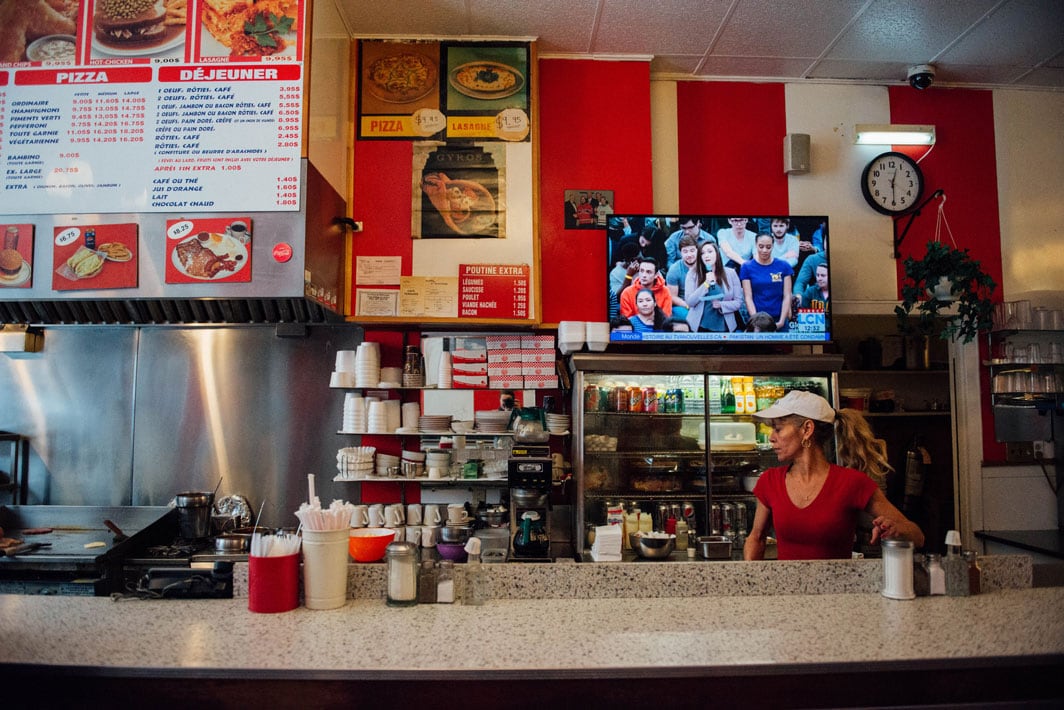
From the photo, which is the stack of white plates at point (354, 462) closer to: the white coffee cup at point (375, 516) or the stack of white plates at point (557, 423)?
the white coffee cup at point (375, 516)

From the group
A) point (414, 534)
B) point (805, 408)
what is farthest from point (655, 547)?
point (414, 534)

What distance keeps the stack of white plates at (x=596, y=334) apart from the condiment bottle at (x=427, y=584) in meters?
2.05

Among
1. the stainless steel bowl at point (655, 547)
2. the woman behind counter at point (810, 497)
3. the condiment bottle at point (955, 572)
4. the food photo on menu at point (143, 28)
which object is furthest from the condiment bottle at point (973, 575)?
the food photo on menu at point (143, 28)

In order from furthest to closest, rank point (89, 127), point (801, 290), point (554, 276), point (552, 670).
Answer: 1. point (554, 276)
2. point (801, 290)
3. point (89, 127)
4. point (552, 670)

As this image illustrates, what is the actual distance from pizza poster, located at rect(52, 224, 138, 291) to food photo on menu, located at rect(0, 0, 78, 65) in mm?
784

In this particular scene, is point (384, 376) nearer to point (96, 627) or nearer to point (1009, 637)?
point (96, 627)

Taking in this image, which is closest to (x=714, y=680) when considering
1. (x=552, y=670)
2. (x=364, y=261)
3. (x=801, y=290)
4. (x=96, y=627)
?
(x=552, y=670)

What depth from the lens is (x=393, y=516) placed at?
4.07m

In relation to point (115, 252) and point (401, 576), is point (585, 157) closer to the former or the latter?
point (115, 252)

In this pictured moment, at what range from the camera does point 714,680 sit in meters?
1.76

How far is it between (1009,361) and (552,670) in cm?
442

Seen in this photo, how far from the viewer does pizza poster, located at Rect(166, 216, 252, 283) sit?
327cm

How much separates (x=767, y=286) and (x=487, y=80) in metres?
2.19

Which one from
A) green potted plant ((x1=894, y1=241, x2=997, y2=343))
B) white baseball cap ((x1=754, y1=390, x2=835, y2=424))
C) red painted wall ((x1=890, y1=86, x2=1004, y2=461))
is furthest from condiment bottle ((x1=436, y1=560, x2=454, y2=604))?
red painted wall ((x1=890, y1=86, x2=1004, y2=461))
